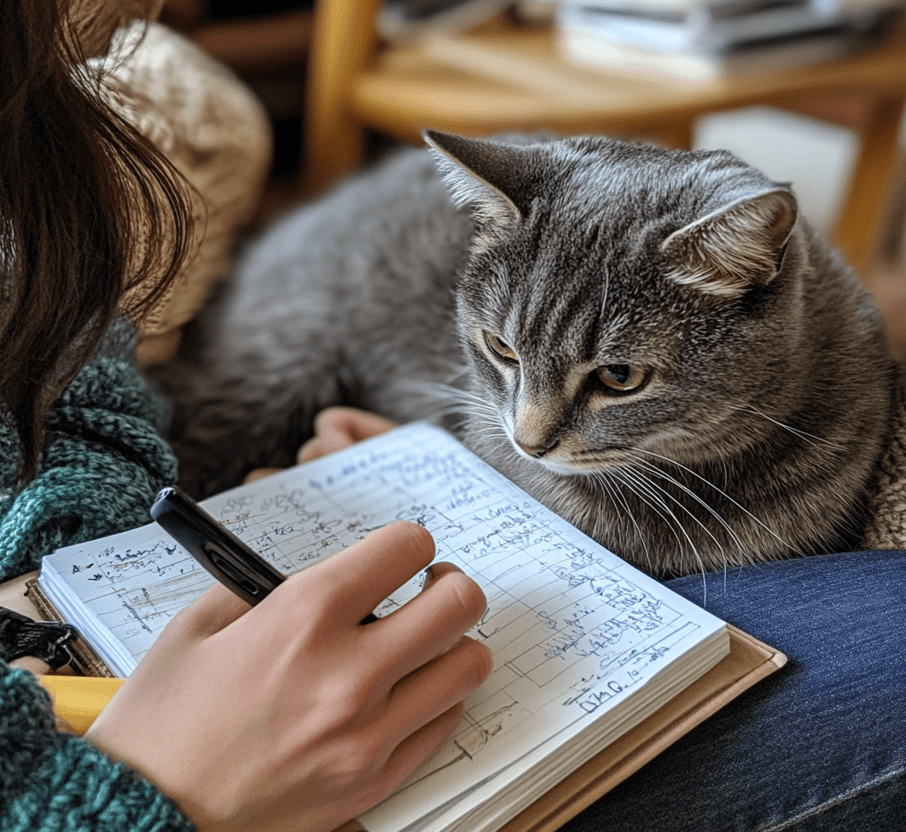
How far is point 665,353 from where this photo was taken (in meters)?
0.76

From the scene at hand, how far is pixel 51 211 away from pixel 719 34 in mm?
1446

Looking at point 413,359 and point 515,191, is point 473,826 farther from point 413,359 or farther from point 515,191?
point 413,359

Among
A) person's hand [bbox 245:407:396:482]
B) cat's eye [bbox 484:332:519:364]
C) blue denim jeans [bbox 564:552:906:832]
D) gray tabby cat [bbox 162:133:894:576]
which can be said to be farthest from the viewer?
person's hand [bbox 245:407:396:482]

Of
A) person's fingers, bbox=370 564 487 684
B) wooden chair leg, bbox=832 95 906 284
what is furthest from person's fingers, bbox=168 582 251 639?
wooden chair leg, bbox=832 95 906 284

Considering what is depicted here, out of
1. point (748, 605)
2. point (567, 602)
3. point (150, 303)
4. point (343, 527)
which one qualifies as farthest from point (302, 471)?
point (748, 605)

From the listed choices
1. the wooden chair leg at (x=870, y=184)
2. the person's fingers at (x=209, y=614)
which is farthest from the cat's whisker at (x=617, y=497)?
the wooden chair leg at (x=870, y=184)

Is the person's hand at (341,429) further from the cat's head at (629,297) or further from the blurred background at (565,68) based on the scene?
the blurred background at (565,68)

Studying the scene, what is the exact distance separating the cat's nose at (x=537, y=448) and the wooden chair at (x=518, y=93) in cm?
99

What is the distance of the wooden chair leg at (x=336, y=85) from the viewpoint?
5.94ft

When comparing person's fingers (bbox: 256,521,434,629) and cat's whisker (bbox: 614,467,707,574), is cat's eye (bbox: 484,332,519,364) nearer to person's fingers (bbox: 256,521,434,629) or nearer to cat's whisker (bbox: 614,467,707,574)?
cat's whisker (bbox: 614,467,707,574)

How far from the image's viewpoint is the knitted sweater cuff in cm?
53

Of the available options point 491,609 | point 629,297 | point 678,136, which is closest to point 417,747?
point 491,609

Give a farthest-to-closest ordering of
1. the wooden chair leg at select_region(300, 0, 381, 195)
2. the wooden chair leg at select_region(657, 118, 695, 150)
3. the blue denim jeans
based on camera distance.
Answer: the wooden chair leg at select_region(657, 118, 695, 150) → the wooden chair leg at select_region(300, 0, 381, 195) → the blue denim jeans

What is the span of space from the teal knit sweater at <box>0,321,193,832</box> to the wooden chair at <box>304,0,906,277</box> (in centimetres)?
104
